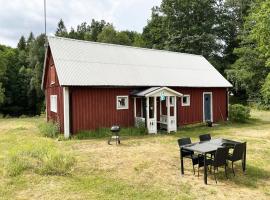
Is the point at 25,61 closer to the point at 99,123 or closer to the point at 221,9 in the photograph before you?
the point at 221,9

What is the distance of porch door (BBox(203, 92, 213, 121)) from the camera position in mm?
19156

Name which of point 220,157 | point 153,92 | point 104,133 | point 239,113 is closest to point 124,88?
point 153,92

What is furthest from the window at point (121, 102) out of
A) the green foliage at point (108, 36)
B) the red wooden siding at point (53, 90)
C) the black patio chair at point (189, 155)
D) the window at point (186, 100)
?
the green foliage at point (108, 36)

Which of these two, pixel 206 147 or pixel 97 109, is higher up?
pixel 97 109

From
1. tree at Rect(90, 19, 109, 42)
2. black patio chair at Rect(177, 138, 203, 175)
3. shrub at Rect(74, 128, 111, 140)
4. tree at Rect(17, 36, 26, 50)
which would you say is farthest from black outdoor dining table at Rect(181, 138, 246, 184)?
tree at Rect(17, 36, 26, 50)

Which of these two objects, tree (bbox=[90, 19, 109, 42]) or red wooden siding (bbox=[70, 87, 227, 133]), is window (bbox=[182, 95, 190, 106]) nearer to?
red wooden siding (bbox=[70, 87, 227, 133])

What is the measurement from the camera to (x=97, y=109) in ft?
47.9

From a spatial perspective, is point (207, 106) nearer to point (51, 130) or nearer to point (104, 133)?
point (104, 133)

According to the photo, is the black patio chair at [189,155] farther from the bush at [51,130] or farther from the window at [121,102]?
the bush at [51,130]

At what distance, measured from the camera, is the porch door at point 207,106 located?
62.8 ft

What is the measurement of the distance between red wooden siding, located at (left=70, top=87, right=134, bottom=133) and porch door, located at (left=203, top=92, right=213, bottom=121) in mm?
5991

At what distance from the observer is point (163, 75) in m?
17.7

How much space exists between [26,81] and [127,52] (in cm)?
2862

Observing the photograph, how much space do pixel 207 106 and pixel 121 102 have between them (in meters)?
6.99
